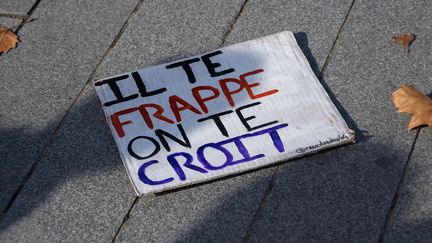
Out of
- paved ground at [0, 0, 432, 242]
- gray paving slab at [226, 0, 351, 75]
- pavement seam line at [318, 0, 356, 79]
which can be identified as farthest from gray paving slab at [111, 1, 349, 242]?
gray paving slab at [226, 0, 351, 75]

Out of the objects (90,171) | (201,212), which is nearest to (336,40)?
(201,212)

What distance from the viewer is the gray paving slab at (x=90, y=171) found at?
8.79 feet

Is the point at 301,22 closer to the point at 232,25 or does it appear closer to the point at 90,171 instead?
the point at 232,25

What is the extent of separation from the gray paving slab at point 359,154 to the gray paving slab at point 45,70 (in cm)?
103

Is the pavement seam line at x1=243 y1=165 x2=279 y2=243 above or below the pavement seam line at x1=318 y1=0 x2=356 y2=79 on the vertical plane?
below

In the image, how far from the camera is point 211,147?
111 inches

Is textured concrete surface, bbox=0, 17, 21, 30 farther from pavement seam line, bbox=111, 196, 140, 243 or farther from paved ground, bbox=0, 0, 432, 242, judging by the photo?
pavement seam line, bbox=111, 196, 140, 243

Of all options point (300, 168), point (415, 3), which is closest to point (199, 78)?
point (300, 168)

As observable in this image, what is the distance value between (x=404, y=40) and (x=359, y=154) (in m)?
0.72

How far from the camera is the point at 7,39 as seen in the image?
337cm

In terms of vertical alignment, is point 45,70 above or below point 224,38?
below

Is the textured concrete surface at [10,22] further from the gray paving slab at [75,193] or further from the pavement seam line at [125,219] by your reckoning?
the pavement seam line at [125,219]

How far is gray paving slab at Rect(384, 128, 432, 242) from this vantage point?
2580 mm

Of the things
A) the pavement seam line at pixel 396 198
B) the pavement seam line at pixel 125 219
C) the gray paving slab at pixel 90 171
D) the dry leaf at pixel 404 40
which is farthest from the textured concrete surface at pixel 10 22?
the pavement seam line at pixel 396 198
